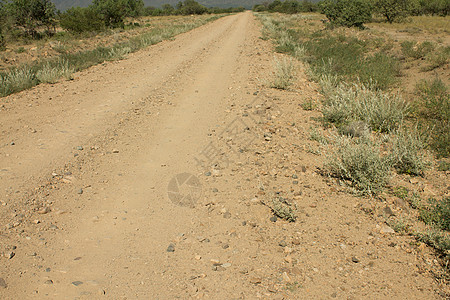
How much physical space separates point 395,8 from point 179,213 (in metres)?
37.2

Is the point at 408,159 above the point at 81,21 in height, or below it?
below

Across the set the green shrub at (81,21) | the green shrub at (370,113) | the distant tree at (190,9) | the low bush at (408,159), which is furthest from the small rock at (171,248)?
the distant tree at (190,9)

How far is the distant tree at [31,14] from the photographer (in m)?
21.9

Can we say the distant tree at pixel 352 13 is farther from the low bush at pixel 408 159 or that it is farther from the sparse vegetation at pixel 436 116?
the low bush at pixel 408 159

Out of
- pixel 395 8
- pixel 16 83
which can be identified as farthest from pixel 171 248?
pixel 395 8

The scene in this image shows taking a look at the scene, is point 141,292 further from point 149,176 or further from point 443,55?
point 443,55

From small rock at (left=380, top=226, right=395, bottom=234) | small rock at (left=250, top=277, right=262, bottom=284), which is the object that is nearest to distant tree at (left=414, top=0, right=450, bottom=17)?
small rock at (left=380, top=226, right=395, bottom=234)

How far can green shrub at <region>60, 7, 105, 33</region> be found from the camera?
2158 cm

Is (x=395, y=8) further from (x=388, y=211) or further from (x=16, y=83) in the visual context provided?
(x=388, y=211)

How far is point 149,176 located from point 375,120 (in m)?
4.30

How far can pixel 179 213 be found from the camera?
3449 millimetres

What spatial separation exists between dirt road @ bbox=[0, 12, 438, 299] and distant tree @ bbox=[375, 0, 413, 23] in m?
33.0

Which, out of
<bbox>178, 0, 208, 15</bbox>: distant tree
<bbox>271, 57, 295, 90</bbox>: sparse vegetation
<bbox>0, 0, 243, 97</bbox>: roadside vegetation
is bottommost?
<bbox>271, 57, 295, 90</bbox>: sparse vegetation

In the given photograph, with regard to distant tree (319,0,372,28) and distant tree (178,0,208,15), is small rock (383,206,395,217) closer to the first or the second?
distant tree (319,0,372,28)
